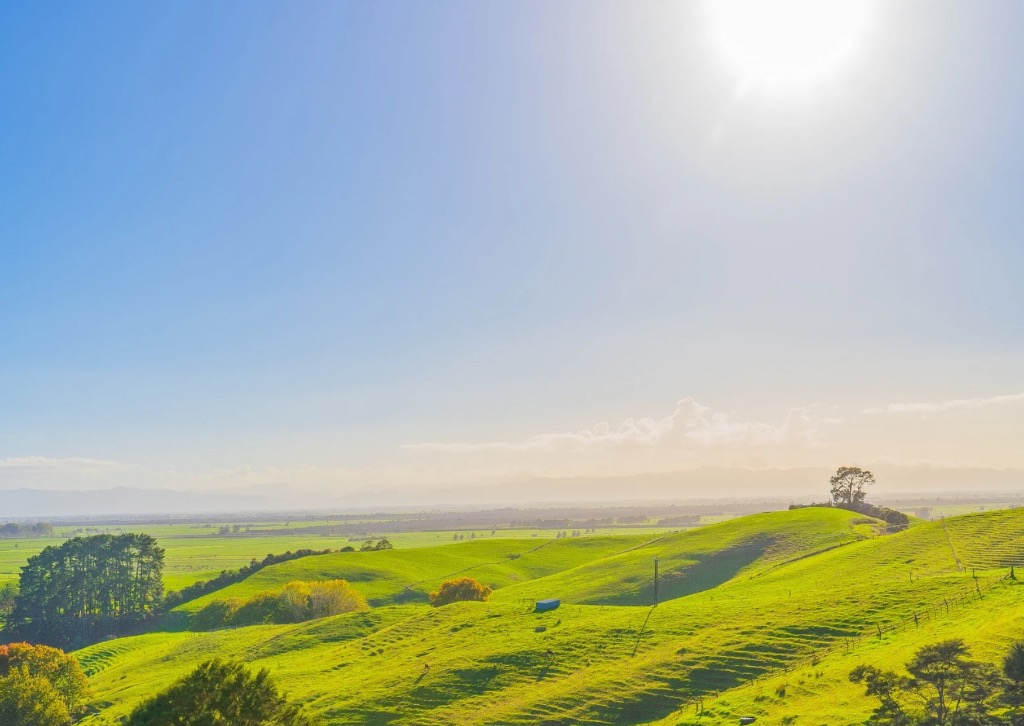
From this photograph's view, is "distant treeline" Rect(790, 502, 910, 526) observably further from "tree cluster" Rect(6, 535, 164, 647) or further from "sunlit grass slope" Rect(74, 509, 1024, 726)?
"tree cluster" Rect(6, 535, 164, 647)

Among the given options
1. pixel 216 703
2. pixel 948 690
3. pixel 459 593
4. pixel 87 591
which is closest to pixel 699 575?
pixel 459 593

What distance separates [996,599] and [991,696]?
26.7 meters

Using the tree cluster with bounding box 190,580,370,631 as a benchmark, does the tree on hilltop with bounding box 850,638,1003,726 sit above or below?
above

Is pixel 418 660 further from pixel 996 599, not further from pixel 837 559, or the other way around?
pixel 837 559

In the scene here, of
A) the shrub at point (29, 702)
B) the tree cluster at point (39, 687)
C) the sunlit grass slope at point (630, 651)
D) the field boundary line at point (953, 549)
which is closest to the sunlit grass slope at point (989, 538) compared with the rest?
the field boundary line at point (953, 549)

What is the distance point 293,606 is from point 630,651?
264 ft

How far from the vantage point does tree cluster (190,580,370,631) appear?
121 meters

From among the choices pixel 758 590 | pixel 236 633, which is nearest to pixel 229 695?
pixel 758 590

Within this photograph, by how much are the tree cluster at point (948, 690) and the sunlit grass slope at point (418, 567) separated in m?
120

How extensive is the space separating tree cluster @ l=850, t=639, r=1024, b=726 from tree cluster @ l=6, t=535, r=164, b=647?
538 ft

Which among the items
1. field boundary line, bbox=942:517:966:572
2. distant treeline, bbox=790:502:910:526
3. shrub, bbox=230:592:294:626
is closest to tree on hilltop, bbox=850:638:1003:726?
field boundary line, bbox=942:517:966:572

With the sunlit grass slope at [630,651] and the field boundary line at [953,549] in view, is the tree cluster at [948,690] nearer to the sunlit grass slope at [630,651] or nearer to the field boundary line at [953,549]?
the sunlit grass slope at [630,651]

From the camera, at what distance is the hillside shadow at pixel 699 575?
110 metres

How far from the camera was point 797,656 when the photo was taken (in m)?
53.8
